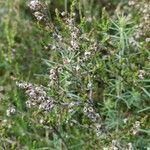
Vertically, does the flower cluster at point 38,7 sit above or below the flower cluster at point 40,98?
above

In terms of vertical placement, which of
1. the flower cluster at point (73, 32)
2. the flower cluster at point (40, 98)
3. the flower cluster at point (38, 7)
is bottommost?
the flower cluster at point (40, 98)

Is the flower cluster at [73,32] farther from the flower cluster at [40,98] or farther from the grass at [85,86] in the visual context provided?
the flower cluster at [40,98]

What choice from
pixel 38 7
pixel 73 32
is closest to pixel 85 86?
pixel 73 32

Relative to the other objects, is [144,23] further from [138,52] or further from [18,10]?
[18,10]

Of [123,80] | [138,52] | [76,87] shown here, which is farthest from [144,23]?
[76,87]

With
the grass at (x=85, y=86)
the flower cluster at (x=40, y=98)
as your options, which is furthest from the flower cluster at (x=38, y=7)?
the flower cluster at (x=40, y=98)

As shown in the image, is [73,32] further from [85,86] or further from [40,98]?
[40,98]

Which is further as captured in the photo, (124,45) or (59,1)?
(59,1)

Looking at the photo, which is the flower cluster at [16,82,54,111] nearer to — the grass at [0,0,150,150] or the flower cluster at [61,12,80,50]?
the grass at [0,0,150,150]
